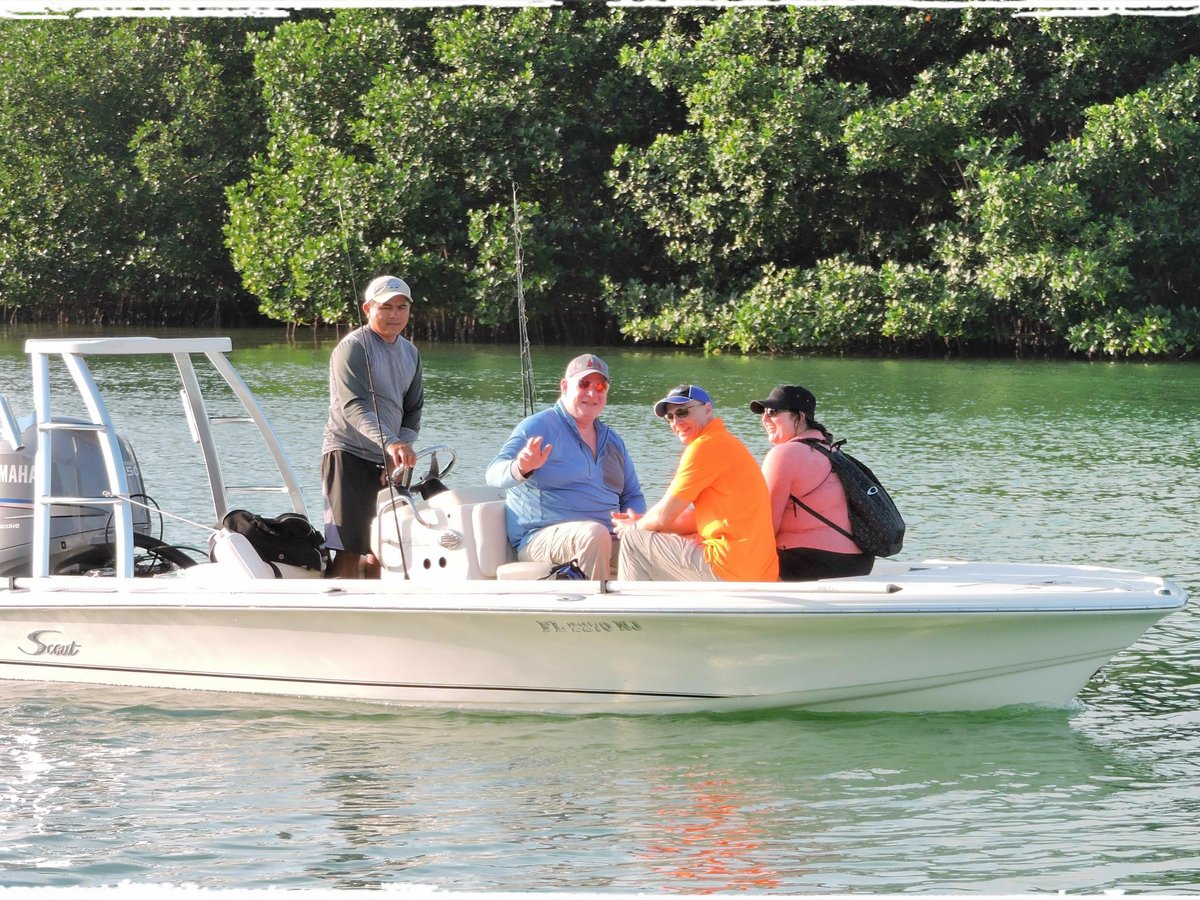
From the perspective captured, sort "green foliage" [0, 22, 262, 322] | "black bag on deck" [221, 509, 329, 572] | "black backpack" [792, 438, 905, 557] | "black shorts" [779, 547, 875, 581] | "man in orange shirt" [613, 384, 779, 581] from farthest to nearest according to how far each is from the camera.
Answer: "green foliage" [0, 22, 262, 322], "black bag on deck" [221, 509, 329, 572], "black shorts" [779, 547, 875, 581], "black backpack" [792, 438, 905, 557], "man in orange shirt" [613, 384, 779, 581]

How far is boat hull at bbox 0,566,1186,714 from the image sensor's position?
611 centimetres

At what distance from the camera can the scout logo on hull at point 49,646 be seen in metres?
6.95

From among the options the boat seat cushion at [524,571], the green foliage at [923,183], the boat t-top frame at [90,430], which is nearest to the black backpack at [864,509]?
the boat seat cushion at [524,571]

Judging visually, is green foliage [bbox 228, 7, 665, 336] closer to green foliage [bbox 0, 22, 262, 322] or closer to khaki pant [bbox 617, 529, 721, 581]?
green foliage [bbox 0, 22, 262, 322]

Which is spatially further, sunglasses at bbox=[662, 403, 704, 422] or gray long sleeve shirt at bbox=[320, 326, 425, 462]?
gray long sleeve shirt at bbox=[320, 326, 425, 462]

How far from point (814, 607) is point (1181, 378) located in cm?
1943

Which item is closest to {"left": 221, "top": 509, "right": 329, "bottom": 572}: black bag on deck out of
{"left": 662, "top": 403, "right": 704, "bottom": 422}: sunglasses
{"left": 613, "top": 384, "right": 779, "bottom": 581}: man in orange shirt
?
{"left": 613, "top": 384, "right": 779, "bottom": 581}: man in orange shirt

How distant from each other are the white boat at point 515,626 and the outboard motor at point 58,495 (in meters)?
0.04

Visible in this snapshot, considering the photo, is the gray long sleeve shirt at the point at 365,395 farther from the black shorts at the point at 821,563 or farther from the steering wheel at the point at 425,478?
the black shorts at the point at 821,563

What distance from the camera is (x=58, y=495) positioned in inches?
276

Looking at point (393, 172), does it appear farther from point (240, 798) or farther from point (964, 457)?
point (240, 798)

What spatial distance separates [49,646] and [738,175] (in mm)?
23562

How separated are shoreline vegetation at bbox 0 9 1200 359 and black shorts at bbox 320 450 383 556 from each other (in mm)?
19324

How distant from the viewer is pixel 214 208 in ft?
134
